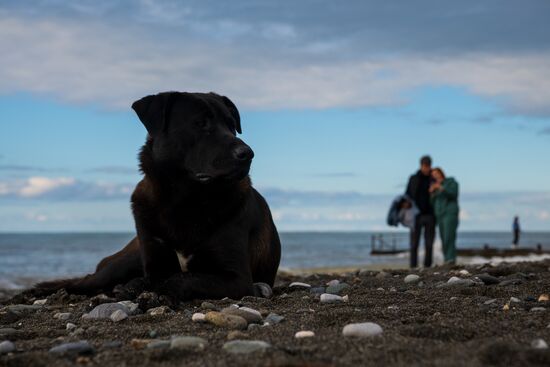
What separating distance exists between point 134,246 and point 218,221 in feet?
5.01

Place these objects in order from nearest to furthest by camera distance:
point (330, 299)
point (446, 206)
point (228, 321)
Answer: point (228, 321)
point (330, 299)
point (446, 206)

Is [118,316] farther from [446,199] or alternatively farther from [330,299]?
[446,199]

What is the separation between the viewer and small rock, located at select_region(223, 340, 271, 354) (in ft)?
11.0

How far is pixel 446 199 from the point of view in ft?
51.1

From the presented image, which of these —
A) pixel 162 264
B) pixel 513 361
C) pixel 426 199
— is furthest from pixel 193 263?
pixel 426 199

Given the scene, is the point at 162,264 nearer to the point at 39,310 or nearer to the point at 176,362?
the point at 39,310

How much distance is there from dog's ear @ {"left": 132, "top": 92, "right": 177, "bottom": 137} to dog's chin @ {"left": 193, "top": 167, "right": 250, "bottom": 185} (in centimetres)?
64

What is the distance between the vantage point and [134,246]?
24.6 ft

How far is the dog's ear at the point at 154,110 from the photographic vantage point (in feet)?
20.9

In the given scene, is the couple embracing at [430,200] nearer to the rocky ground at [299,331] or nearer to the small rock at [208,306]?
the rocky ground at [299,331]

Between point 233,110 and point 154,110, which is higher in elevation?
point 233,110

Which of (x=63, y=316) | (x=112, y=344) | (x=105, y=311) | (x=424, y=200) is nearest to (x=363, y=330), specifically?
(x=112, y=344)

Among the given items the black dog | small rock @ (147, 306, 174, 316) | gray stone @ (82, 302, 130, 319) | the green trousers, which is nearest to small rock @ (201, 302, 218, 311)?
small rock @ (147, 306, 174, 316)

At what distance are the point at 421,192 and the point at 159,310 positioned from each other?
1091cm
